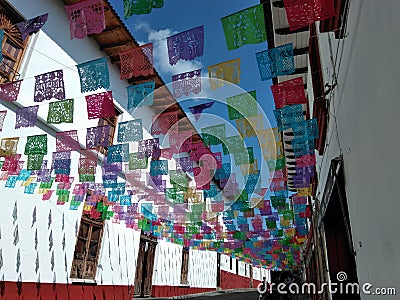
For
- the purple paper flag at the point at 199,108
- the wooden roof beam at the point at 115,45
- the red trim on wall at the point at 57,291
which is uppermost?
the wooden roof beam at the point at 115,45

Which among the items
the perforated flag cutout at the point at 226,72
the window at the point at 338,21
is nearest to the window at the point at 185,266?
the perforated flag cutout at the point at 226,72

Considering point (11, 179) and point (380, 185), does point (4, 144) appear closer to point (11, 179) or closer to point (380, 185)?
point (11, 179)

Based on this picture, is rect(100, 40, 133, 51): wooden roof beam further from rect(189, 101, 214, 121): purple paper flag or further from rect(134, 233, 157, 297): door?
rect(134, 233, 157, 297): door

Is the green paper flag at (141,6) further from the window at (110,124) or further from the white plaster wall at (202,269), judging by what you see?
the white plaster wall at (202,269)

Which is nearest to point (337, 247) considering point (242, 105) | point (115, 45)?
point (242, 105)

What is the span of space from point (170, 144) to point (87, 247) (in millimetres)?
4178

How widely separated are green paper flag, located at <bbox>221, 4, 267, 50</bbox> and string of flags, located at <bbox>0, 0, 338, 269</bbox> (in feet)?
0.04

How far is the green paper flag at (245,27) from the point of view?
12.0 feet

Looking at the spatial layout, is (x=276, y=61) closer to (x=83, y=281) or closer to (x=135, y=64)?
(x=135, y=64)

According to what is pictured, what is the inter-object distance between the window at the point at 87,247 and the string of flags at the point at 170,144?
29 centimetres

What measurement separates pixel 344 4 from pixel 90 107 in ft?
14.8

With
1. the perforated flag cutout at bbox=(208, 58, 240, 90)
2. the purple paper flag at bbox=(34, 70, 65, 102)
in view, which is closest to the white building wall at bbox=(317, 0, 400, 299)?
the perforated flag cutout at bbox=(208, 58, 240, 90)

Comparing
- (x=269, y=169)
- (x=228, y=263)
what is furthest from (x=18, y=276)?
(x=228, y=263)

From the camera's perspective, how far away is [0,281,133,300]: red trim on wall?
23.2 ft
